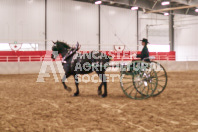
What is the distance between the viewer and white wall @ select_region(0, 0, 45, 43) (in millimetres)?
22141

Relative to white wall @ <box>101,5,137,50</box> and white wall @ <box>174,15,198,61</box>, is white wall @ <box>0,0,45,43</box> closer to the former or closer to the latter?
white wall @ <box>101,5,137,50</box>

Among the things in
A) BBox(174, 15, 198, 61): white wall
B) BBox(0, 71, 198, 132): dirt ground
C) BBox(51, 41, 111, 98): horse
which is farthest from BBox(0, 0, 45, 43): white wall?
BBox(174, 15, 198, 61): white wall

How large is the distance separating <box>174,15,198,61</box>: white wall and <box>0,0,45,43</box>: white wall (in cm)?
1767

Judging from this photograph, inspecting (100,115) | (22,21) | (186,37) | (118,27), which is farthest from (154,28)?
(100,115)

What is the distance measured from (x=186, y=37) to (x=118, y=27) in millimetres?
9783

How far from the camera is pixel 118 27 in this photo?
28.4 meters

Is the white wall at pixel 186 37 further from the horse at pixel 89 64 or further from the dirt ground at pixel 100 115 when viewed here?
the dirt ground at pixel 100 115

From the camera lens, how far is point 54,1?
24609 mm

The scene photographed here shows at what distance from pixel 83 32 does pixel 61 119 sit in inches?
860

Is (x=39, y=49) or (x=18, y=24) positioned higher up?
(x=18, y=24)

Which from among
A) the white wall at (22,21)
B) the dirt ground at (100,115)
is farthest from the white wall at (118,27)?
the dirt ground at (100,115)

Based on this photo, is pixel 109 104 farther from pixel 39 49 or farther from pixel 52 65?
pixel 39 49

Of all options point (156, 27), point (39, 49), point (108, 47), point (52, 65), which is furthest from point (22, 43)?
point (156, 27)

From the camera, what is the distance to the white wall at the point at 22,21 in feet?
72.6
